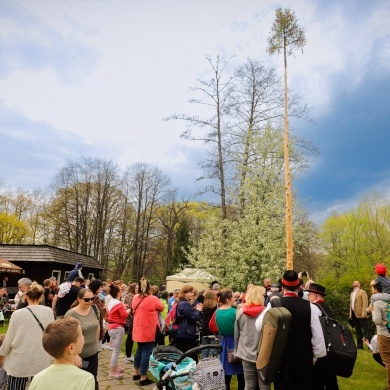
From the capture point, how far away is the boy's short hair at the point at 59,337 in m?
2.39

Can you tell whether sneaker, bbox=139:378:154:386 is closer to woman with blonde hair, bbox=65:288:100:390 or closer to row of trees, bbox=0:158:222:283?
woman with blonde hair, bbox=65:288:100:390

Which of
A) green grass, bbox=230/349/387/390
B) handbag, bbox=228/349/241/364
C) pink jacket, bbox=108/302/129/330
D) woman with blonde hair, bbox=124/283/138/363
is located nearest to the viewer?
handbag, bbox=228/349/241/364

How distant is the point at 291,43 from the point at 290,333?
559 inches

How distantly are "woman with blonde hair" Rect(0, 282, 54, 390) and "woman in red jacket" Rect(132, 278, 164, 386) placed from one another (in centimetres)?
266

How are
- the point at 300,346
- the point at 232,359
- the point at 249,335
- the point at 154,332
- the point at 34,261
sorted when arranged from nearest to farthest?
1. the point at 300,346
2. the point at 249,335
3. the point at 232,359
4. the point at 154,332
5. the point at 34,261

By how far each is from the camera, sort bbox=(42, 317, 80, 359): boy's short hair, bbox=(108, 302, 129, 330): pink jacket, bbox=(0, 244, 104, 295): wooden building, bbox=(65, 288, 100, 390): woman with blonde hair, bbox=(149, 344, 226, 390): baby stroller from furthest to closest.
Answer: bbox=(0, 244, 104, 295): wooden building, bbox=(108, 302, 129, 330): pink jacket, bbox=(65, 288, 100, 390): woman with blonde hair, bbox=(149, 344, 226, 390): baby stroller, bbox=(42, 317, 80, 359): boy's short hair

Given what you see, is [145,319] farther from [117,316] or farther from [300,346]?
[300,346]

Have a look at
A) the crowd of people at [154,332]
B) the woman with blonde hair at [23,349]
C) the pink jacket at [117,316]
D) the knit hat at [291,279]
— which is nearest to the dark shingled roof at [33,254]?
the crowd of people at [154,332]

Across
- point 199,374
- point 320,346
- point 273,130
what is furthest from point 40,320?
point 273,130

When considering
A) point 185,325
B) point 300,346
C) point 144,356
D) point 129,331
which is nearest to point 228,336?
point 185,325

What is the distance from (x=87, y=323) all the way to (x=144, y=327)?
2.29m

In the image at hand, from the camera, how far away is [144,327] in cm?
662

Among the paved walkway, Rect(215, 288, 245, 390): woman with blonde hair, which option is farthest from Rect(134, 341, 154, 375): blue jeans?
Rect(215, 288, 245, 390): woman with blonde hair

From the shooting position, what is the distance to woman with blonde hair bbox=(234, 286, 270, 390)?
4961 mm
